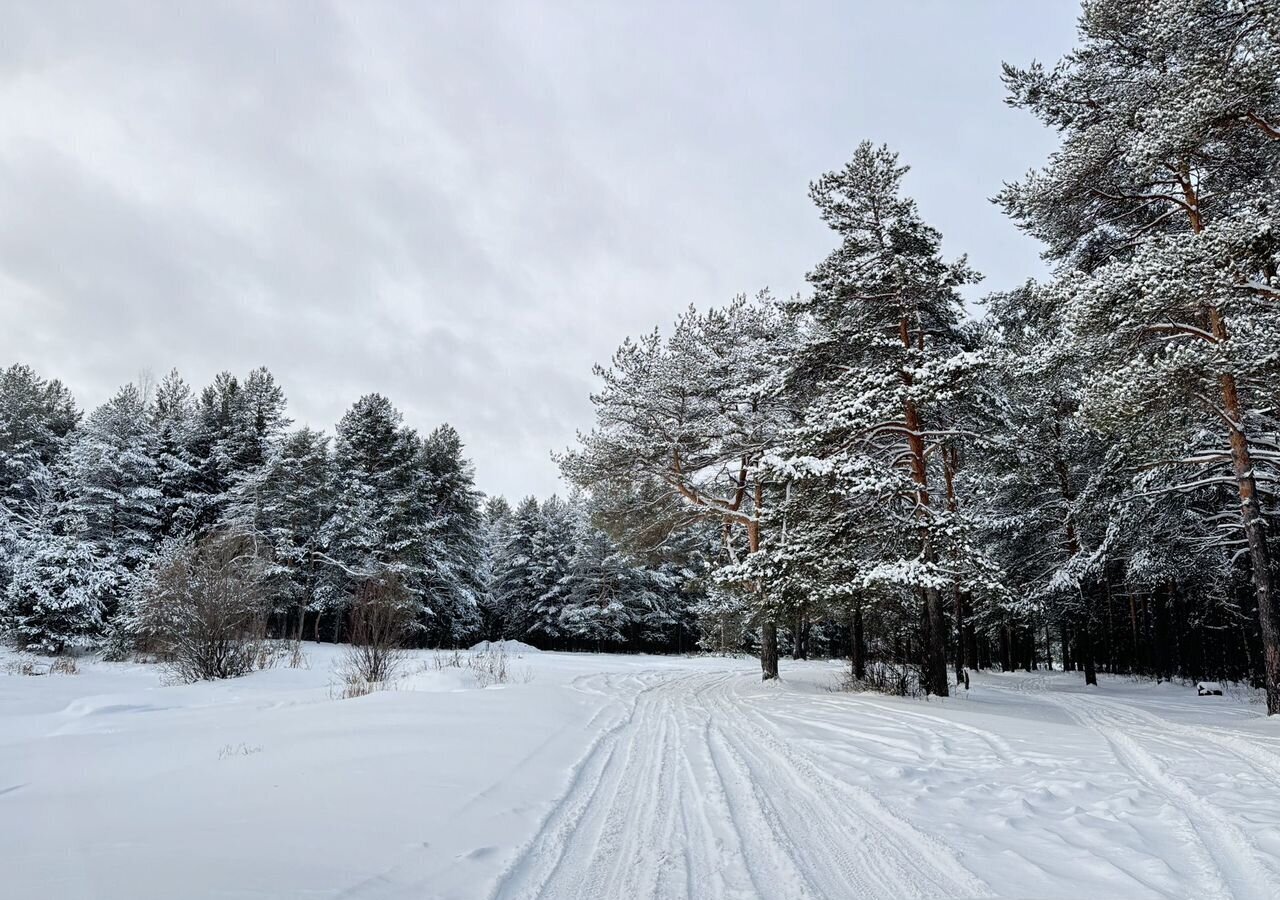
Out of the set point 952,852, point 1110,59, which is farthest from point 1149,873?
point 1110,59

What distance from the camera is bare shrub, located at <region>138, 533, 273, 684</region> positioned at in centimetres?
1283

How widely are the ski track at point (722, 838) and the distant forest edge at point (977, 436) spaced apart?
21.4 ft

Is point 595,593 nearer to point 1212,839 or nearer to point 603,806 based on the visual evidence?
point 603,806

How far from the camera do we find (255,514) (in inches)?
1174

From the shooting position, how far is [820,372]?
1424 centimetres

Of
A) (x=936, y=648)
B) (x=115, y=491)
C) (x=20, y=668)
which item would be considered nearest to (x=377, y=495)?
(x=115, y=491)

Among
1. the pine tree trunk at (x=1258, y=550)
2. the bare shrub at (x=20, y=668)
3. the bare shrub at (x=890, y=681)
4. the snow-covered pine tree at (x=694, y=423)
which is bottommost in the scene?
the bare shrub at (x=20, y=668)

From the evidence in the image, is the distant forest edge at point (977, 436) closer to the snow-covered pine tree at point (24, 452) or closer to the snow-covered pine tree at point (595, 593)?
the snow-covered pine tree at point (24, 452)

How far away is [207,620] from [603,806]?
12.2 m

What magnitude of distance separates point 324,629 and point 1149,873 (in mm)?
42368

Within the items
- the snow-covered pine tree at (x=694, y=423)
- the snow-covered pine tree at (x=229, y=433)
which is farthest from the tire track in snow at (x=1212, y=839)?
→ the snow-covered pine tree at (x=229, y=433)

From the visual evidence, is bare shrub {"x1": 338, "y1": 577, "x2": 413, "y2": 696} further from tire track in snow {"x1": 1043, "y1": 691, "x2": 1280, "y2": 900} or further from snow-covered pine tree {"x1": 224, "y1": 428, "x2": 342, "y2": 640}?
snow-covered pine tree {"x1": 224, "y1": 428, "x2": 342, "y2": 640}

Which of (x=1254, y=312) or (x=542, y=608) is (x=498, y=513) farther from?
(x=1254, y=312)

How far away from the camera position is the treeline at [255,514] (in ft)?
77.8
